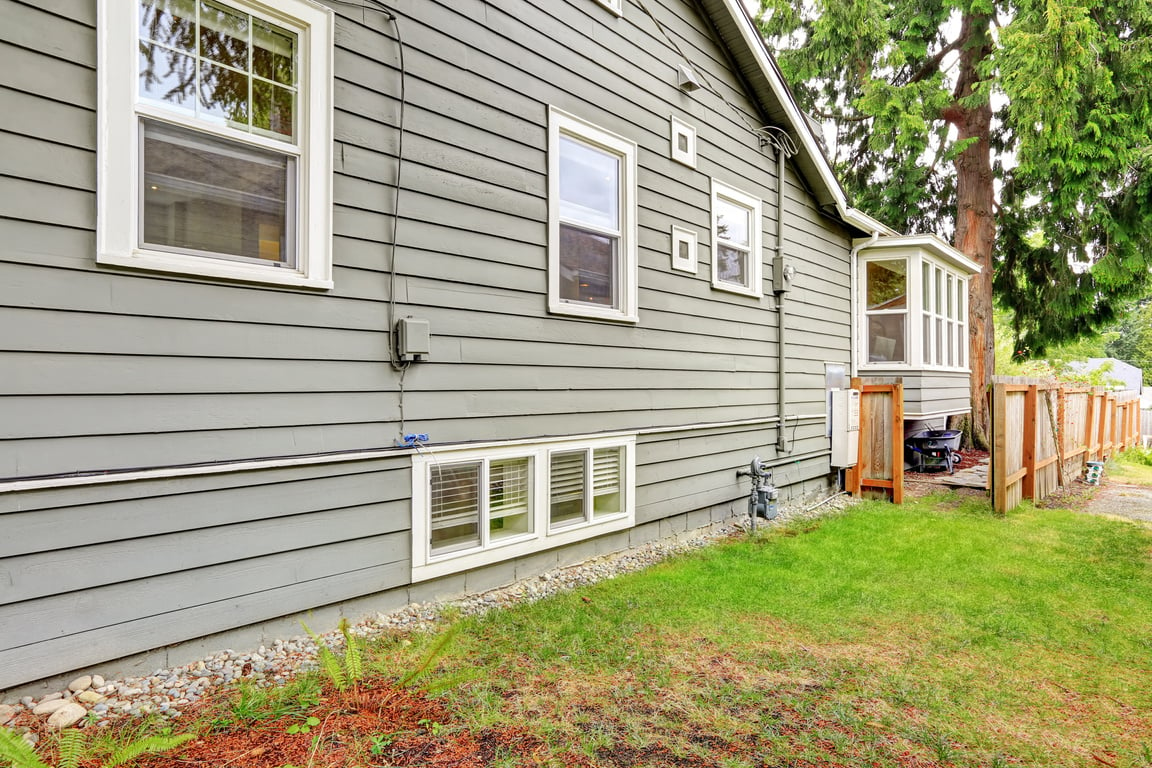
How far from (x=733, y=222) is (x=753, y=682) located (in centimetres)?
518

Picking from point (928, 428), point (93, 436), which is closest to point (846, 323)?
point (928, 428)

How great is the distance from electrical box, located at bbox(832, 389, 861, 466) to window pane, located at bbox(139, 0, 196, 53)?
766cm

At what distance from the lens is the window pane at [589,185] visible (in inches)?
199

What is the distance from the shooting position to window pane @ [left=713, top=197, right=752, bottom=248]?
682cm

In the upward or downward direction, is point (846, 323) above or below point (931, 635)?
above

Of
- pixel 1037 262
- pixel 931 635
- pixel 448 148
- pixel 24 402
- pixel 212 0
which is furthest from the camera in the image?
pixel 1037 262

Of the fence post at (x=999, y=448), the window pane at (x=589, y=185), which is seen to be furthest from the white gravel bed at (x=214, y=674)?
the fence post at (x=999, y=448)

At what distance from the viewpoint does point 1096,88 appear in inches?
424

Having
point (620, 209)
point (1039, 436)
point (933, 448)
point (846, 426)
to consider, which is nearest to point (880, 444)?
point (846, 426)

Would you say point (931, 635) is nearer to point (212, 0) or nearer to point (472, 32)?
point (472, 32)

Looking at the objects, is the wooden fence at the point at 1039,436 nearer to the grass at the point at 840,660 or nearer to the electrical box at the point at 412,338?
the grass at the point at 840,660

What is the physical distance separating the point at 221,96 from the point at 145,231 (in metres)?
0.83

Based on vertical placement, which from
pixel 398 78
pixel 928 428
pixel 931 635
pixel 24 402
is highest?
pixel 398 78

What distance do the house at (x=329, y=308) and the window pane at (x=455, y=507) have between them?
0.02 metres
